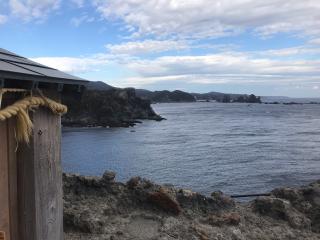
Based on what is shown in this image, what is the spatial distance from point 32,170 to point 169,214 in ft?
15.9

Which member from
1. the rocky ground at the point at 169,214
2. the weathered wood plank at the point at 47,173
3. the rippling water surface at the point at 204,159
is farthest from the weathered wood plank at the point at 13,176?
the rippling water surface at the point at 204,159

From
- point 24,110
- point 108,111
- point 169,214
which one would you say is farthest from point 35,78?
point 108,111

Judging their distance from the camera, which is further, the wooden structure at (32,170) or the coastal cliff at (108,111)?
the coastal cliff at (108,111)

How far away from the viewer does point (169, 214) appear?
8203mm

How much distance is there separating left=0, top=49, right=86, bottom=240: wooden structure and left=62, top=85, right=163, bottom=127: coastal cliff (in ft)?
222

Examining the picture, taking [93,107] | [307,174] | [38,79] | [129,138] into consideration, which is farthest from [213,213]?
[93,107]

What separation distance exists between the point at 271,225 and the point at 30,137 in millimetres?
5912

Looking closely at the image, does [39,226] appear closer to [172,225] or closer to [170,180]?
[172,225]

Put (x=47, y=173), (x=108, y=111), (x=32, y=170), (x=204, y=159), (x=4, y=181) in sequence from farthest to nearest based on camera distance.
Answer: (x=108, y=111) < (x=204, y=159) < (x=47, y=173) < (x=32, y=170) < (x=4, y=181)

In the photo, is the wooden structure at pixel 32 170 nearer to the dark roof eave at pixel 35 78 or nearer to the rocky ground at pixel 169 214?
the dark roof eave at pixel 35 78

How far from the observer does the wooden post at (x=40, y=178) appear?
3.64m

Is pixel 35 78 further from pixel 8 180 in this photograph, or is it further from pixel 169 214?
pixel 169 214

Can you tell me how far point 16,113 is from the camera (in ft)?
10.6

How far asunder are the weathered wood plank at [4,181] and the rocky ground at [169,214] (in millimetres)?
3632
